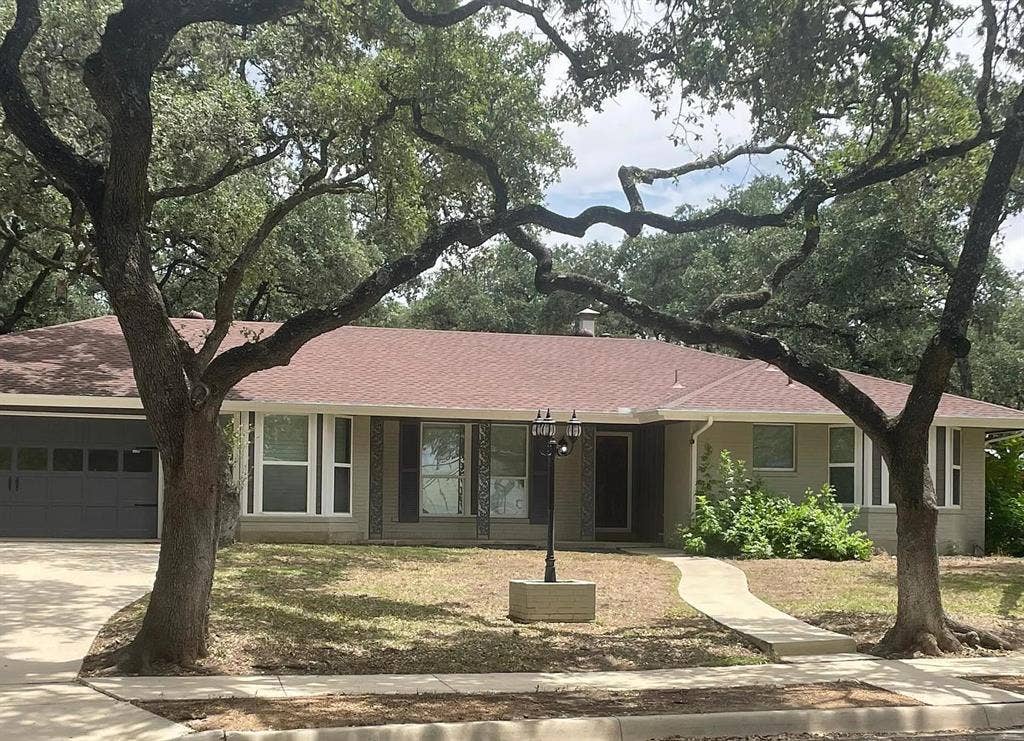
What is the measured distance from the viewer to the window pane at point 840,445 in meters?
22.9

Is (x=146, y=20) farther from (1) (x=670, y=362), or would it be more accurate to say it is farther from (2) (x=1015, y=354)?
(2) (x=1015, y=354)

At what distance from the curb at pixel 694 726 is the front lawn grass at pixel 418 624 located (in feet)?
8.25

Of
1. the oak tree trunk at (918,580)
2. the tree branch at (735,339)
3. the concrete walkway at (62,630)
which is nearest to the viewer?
the concrete walkway at (62,630)

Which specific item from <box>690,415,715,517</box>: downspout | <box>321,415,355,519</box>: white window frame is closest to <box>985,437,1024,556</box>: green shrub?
<box>690,415,715,517</box>: downspout

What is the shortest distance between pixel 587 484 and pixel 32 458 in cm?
1064

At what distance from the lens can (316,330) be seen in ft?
35.4

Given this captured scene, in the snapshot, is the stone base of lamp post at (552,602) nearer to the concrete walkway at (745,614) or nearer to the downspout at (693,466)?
the concrete walkway at (745,614)

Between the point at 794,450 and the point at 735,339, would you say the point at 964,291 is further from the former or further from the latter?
the point at 794,450

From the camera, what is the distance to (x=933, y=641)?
11.6 metres

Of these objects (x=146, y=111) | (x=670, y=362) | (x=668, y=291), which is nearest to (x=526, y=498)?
(x=670, y=362)

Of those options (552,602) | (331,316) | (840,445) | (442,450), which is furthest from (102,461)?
(840,445)

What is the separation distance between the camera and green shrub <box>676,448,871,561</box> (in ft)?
67.5

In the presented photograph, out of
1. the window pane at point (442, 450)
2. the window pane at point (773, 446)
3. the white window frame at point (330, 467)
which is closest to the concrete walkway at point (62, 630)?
the white window frame at point (330, 467)

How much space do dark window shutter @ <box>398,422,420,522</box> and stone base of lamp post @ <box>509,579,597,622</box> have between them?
911 cm
